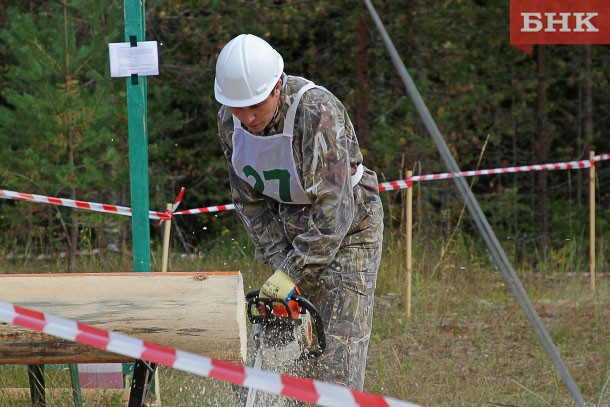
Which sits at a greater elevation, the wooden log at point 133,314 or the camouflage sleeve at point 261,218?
the camouflage sleeve at point 261,218

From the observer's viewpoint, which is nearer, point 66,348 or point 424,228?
point 66,348

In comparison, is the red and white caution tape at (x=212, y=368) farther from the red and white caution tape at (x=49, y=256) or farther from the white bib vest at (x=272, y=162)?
the red and white caution tape at (x=49, y=256)

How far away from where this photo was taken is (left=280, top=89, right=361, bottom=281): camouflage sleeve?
12.0 feet

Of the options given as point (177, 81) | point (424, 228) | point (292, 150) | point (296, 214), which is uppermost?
point (177, 81)

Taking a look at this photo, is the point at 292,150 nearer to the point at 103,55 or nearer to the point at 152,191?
the point at 103,55

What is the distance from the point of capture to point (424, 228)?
11414 millimetres

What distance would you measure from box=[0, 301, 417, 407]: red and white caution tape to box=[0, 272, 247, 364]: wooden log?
760 mm

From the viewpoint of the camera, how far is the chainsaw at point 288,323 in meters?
3.64

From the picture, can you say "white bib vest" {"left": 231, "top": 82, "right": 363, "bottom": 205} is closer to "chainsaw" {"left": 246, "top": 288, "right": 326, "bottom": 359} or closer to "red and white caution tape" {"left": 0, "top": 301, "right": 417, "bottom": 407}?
"chainsaw" {"left": 246, "top": 288, "right": 326, "bottom": 359}

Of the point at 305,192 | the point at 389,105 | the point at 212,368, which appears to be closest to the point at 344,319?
the point at 305,192

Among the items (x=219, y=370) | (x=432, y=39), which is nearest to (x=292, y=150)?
(x=219, y=370)

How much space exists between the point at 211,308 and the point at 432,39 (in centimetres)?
1000

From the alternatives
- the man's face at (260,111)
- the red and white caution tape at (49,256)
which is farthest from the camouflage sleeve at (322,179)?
the red and white caution tape at (49,256)

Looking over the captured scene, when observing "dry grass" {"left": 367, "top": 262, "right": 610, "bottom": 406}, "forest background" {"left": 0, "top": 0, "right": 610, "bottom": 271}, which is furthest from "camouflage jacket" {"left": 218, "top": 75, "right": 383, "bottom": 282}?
"forest background" {"left": 0, "top": 0, "right": 610, "bottom": 271}
